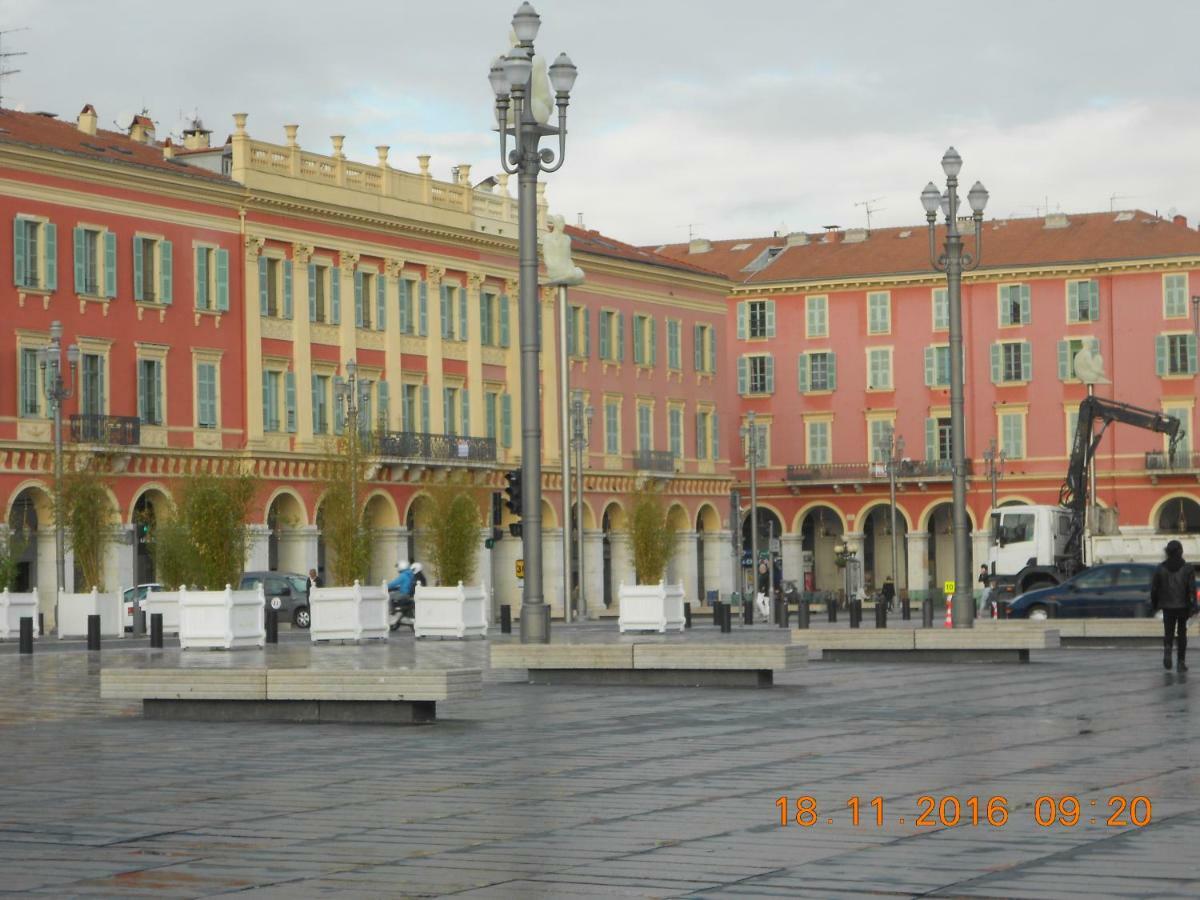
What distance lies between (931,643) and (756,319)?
2829 inches

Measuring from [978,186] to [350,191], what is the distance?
3780 centimetres

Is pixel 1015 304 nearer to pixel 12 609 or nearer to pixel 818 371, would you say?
pixel 818 371

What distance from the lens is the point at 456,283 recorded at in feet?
255

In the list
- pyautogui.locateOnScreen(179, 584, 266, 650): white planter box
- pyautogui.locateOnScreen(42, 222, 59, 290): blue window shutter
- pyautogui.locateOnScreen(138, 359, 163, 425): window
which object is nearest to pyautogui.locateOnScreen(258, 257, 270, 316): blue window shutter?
pyautogui.locateOnScreen(138, 359, 163, 425): window

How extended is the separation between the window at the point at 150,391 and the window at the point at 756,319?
134 feet

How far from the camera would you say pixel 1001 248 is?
99562 mm

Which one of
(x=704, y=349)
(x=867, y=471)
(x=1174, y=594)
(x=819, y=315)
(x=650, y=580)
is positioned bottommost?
(x=650, y=580)

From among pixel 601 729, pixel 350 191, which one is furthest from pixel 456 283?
pixel 601 729

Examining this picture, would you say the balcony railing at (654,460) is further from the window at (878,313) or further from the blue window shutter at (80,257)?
the blue window shutter at (80,257)

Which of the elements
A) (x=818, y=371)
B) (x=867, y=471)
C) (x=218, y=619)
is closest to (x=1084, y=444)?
→ (x=218, y=619)

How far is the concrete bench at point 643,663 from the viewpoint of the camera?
2462cm

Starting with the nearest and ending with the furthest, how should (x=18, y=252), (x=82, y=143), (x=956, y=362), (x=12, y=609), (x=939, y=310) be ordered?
1. (x=956, y=362)
2. (x=12, y=609)
3. (x=18, y=252)
4. (x=82, y=143)
5. (x=939, y=310)

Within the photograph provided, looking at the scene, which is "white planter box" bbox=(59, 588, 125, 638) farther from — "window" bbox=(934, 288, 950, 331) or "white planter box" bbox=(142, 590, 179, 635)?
"window" bbox=(934, 288, 950, 331)

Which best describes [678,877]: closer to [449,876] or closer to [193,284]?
[449,876]
